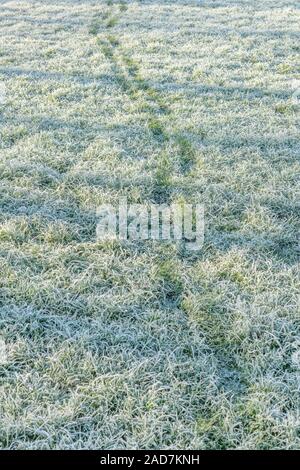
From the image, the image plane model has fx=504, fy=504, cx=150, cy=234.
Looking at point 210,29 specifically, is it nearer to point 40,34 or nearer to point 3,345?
point 40,34

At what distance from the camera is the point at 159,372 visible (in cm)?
453

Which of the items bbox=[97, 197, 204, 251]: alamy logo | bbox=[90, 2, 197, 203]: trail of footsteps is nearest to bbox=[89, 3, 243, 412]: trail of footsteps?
bbox=[90, 2, 197, 203]: trail of footsteps

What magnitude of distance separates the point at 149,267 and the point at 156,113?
5146mm

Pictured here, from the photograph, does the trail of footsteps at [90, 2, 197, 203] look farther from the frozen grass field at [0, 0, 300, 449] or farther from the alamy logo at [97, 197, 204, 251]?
the alamy logo at [97, 197, 204, 251]

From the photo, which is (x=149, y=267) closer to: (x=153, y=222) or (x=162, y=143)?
(x=153, y=222)

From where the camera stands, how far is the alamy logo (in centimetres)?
635

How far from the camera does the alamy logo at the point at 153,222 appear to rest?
6.35 meters

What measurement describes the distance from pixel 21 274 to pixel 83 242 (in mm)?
925

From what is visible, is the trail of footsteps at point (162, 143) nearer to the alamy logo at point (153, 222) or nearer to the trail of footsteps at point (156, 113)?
the trail of footsteps at point (156, 113)

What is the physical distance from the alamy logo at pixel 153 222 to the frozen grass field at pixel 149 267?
14cm

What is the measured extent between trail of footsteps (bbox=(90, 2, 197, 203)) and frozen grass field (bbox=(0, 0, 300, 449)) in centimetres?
4

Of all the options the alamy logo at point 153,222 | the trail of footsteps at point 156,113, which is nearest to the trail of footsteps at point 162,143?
the trail of footsteps at point 156,113

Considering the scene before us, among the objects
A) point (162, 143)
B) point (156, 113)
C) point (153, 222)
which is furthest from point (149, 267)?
point (156, 113)

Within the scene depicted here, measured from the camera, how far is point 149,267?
581cm
